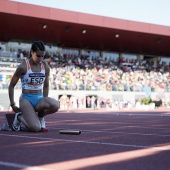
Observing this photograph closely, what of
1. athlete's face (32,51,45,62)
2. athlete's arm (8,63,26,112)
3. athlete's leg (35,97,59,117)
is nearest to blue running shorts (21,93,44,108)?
athlete's leg (35,97,59,117)

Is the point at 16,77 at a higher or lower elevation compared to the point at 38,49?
lower

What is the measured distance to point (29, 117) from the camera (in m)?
7.88

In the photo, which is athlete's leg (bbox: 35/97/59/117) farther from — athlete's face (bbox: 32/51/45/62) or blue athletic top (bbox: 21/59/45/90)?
athlete's face (bbox: 32/51/45/62)

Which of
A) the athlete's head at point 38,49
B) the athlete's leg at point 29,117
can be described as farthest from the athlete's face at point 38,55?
the athlete's leg at point 29,117

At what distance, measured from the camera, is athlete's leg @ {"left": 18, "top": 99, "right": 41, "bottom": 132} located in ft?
25.9

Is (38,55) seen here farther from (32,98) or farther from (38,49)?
(32,98)

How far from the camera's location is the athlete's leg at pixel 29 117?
7.89m

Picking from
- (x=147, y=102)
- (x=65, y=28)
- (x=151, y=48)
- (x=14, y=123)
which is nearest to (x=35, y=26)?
(x=65, y=28)

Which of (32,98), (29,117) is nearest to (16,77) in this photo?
(32,98)

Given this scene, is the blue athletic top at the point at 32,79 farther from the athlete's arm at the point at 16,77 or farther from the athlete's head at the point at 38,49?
the athlete's head at the point at 38,49

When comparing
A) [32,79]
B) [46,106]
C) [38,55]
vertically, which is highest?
[38,55]

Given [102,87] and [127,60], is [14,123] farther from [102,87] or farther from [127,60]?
[127,60]

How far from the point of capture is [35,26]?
4025 centimetres

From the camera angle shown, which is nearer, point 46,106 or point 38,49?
point 38,49
